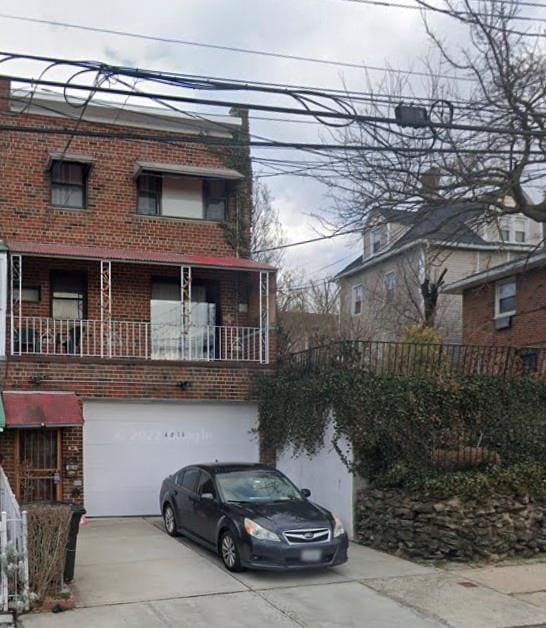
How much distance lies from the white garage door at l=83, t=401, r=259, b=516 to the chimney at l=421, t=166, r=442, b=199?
20.6ft

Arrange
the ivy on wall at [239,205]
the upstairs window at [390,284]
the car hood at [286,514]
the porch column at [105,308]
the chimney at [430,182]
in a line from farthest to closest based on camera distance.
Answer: the upstairs window at [390,284]
the ivy on wall at [239,205]
the porch column at [105,308]
the chimney at [430,182]
the car hood at [286,514]

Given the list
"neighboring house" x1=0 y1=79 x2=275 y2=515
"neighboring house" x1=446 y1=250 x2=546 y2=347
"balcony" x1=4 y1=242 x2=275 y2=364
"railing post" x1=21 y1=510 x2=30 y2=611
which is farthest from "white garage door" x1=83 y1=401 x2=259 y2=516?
"neighboring house" x1=446 y1=250 x2=546 y2=347

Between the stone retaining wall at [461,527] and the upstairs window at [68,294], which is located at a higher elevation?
the upstairs window at [68,294]

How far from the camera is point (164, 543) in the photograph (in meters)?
12.6

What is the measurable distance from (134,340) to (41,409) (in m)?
3.07

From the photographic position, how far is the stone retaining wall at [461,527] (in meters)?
11.4

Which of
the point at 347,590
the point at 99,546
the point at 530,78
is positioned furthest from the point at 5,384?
the point at 530,78

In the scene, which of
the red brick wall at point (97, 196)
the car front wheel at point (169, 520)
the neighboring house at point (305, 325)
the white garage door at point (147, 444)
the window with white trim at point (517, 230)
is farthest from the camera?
the neighboring house at point (305, 325)

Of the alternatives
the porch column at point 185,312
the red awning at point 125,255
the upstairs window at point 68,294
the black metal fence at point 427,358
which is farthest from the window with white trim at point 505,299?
the upstairs window at point 68,294

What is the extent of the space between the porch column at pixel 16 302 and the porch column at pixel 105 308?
1640 millimetres

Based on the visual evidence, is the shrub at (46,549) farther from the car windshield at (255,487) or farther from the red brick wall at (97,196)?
the red brick wall at (97,196)

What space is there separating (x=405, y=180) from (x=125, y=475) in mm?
8241

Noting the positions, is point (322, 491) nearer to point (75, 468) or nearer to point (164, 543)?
point (164, 543)

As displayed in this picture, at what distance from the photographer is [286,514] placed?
10.6m
